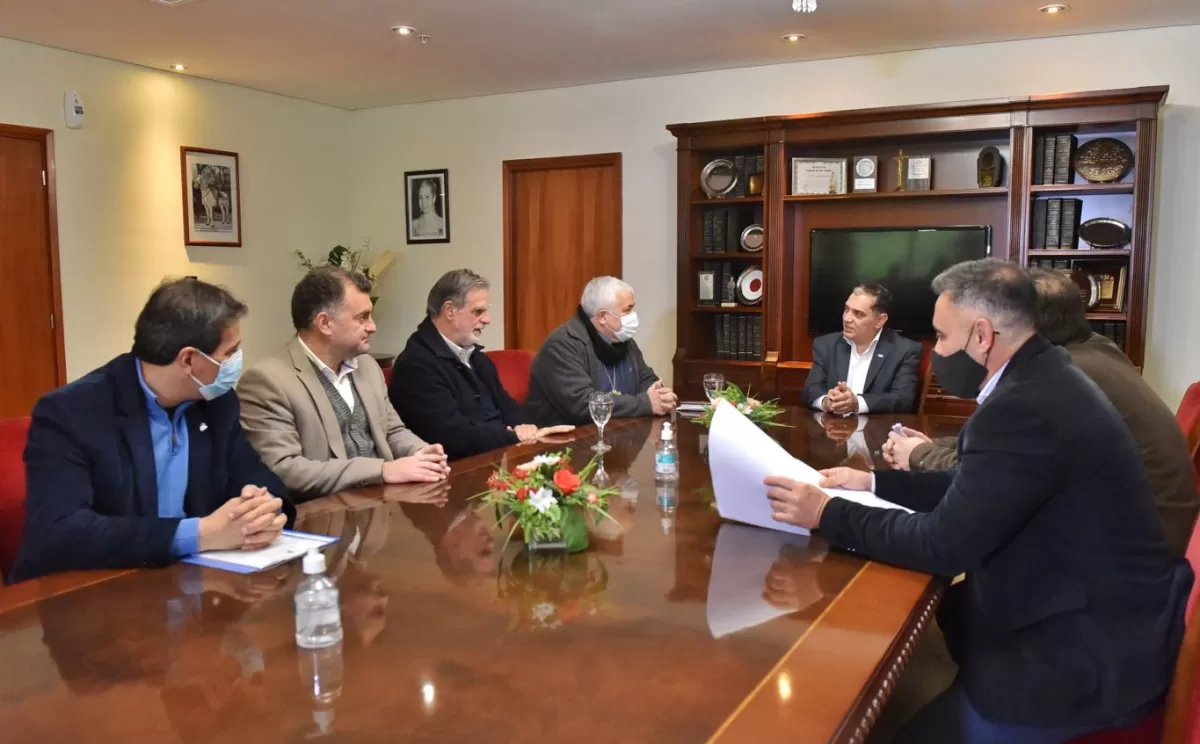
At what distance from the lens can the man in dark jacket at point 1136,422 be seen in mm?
2100

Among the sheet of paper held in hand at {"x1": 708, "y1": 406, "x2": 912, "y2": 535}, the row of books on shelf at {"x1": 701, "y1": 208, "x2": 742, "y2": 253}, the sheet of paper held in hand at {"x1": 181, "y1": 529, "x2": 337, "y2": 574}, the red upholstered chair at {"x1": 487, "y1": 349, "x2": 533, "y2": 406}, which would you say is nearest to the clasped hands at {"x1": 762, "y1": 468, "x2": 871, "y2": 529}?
the sheet of paper held in hand at {"x1": 708, "y1": 406, "x2": 912, "y2": 535}

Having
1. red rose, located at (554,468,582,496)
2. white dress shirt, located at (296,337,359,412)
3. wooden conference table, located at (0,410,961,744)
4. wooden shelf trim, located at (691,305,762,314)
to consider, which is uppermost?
wooden shelf trim, located at (691,305,762,314)

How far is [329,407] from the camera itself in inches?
94.5

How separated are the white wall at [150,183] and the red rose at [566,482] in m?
4.57

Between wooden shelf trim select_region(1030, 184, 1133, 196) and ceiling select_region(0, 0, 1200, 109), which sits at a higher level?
ceiling select_region(0, 0, 1200, 109)

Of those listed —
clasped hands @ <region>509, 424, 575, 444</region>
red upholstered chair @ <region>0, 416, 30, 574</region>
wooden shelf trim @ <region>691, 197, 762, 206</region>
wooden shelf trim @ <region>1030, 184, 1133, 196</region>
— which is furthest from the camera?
wooden shelf trim @ <region>691, 197, 762, 206</region>

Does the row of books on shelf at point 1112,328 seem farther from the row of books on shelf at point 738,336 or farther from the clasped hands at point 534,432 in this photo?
the clasped hands at point 534,432

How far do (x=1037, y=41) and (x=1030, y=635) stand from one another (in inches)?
165

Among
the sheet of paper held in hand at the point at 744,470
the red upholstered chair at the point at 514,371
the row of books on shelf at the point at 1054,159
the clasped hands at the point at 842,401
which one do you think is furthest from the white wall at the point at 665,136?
the sheet of paper held in hand at the point at 744,470

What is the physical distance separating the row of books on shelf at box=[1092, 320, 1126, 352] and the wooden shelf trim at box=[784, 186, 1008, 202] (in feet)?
2.67

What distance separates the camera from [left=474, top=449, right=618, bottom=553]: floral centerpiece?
1570mm

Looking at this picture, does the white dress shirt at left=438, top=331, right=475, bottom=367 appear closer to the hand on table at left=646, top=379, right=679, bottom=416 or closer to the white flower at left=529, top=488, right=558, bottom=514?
the hand on table at left=646, top=379, right=679, bottom=416

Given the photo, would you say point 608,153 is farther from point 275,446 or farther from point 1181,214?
point 275,446

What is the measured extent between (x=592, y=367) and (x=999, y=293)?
2.01 meters
